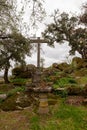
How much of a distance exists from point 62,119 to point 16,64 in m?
19.8

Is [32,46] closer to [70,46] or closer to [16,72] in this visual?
[16,72]

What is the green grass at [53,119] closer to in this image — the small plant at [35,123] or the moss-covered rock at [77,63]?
the small plant at [35,123]

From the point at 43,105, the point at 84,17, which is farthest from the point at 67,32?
the point at 43,105

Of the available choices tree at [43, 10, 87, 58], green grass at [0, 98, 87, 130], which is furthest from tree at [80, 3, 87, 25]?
green grass at [0, 98, 87, 130]

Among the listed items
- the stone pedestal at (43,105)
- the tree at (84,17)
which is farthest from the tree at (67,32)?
the stone pedestal at (43,105)

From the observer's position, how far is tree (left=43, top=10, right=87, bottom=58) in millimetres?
46250

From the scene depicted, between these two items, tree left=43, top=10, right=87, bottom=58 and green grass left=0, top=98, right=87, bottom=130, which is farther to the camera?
tree left=43, top=10, right=87, bottom=58

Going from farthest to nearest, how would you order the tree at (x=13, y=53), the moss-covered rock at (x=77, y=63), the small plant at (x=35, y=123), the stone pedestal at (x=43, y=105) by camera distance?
the moss-covered rock at (x=77, y=63)
the tree at (x=13, y=53)
the stone pedestal at (x=43, y=105)
the small plant at (x=35, y=123)

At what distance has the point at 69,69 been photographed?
34.5 metres

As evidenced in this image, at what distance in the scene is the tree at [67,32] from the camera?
152 ft

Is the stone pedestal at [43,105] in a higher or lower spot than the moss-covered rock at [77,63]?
higher

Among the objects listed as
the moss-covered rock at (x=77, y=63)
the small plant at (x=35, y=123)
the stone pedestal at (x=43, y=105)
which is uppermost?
the stone pedestal at (x=43, y=105)

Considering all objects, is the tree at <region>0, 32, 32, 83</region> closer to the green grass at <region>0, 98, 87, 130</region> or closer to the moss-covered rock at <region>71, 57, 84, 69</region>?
the moss-covered rock at <region>71, 57, 84, 69</region>

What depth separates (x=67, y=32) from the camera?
155 feet
